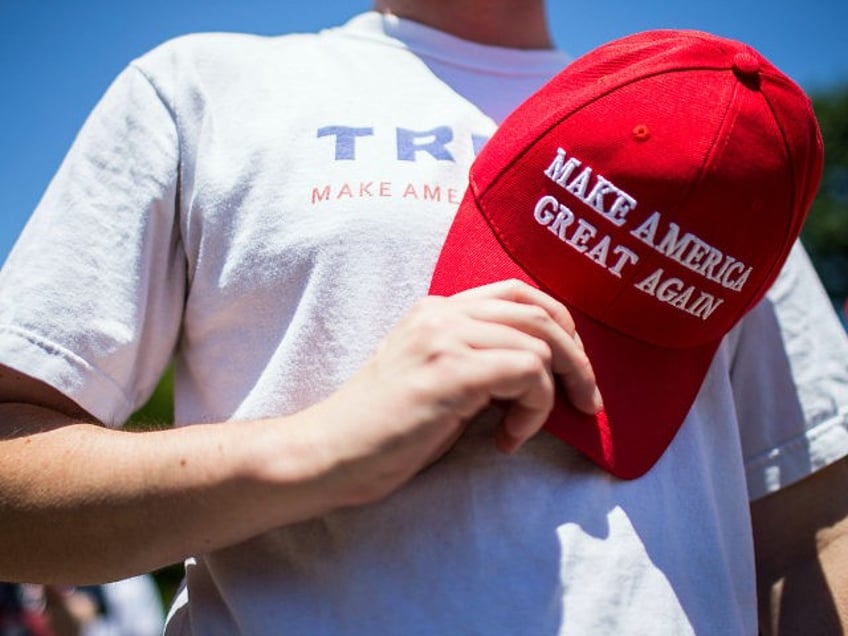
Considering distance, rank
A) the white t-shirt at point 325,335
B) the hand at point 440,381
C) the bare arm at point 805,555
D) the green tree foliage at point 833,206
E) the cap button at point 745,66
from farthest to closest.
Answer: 1. the green tree foliage at point 833,206
2. the bare arm at point 805,555
3. the cap button at point 745,66
4. the white t-shirt at point 325,335
5. the hand at point 440,381

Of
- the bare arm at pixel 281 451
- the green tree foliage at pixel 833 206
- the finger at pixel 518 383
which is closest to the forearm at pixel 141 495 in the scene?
the bare arm at pixel 281 451

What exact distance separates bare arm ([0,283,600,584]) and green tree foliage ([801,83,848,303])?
76.2 ft

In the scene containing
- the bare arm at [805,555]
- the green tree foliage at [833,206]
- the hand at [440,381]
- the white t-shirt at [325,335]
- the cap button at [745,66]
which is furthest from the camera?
the green tree foliage at [833,206]

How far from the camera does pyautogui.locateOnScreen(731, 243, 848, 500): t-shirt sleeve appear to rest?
1285 mm

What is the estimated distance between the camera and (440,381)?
2.86ft

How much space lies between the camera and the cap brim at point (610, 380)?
1.03 meters

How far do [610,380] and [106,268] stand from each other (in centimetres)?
63

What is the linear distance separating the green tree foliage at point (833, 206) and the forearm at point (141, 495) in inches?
919

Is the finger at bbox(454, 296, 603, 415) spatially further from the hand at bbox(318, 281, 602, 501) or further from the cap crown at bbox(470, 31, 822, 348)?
the cap crown at bbox(470, 31, 822, 348)

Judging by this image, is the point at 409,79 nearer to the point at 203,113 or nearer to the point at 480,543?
the point at 203,113

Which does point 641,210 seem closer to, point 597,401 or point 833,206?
point 597,401

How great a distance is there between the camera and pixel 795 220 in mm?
1111

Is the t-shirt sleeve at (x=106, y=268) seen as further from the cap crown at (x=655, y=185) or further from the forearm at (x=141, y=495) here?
the cap crown at (x=655, y=185)

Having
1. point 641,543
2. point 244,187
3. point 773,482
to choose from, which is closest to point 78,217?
point 244,187
